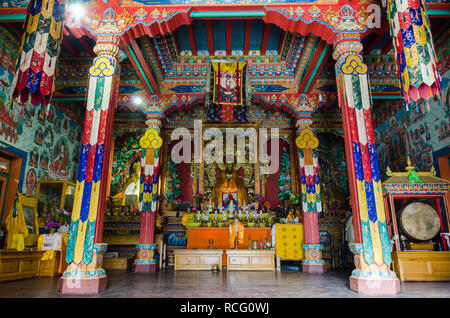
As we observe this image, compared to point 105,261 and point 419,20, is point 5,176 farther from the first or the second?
point 419,20

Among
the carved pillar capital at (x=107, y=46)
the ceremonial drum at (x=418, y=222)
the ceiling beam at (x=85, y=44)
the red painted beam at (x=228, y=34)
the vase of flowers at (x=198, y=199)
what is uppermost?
the red painted beam at (x=228, y=34)

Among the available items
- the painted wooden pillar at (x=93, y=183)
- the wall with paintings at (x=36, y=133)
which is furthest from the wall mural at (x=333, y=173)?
the wall with paintings at (x=36, y=133)

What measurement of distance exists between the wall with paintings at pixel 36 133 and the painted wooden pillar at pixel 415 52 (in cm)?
727

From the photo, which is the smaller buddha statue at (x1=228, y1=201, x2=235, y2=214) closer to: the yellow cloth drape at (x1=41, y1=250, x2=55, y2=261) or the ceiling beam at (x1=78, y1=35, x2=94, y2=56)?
the yellow cloth drape at (x1=41, y1=250, x2=55, y2=261)

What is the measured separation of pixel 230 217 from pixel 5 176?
21.1 feet

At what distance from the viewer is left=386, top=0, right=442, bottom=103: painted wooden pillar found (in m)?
Result: 4.42

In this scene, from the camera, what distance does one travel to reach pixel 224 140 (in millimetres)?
11688

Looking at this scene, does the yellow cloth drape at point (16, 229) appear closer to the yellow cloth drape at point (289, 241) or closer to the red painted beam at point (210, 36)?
the red painted beam at point (210, 36)

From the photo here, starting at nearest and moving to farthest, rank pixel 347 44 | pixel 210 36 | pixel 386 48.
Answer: pixel 347 44 → pixel 210 36 → pixel 386 48

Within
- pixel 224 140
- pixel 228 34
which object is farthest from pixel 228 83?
pixel 224 140

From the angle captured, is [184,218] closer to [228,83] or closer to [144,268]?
[144,268]

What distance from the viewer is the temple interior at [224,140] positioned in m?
4.86

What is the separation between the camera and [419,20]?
464cm

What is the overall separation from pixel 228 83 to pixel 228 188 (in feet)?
13.7
